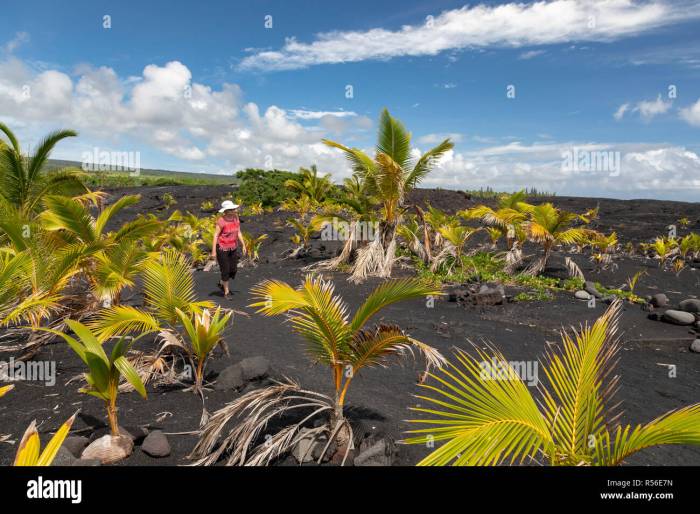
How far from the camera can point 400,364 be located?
4.15 m

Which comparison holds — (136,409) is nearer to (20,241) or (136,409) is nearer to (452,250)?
(20,241)

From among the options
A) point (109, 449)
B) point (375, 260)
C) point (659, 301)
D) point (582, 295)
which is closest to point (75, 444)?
point (109, 449)

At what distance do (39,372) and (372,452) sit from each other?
12.9 ft

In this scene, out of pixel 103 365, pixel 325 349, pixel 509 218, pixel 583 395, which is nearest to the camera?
pixel 583 395

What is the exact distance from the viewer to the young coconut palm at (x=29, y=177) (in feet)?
25.9

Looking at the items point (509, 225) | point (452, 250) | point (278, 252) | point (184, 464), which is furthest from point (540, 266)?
point (184, 464)

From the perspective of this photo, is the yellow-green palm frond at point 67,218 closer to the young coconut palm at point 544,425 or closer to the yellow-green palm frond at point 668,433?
the young coconut palm at point 544,425

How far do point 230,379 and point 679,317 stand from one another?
24.6ft

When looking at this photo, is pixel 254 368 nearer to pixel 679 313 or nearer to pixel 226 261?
pixel 226 261

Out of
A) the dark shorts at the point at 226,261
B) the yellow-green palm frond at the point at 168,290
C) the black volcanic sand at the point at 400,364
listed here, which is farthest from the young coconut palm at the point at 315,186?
the yellow-green palm frond at the point at 168,290

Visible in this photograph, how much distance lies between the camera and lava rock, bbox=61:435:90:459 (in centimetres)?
299

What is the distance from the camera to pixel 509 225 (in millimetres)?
11211

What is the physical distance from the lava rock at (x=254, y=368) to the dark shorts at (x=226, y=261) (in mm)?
3878
